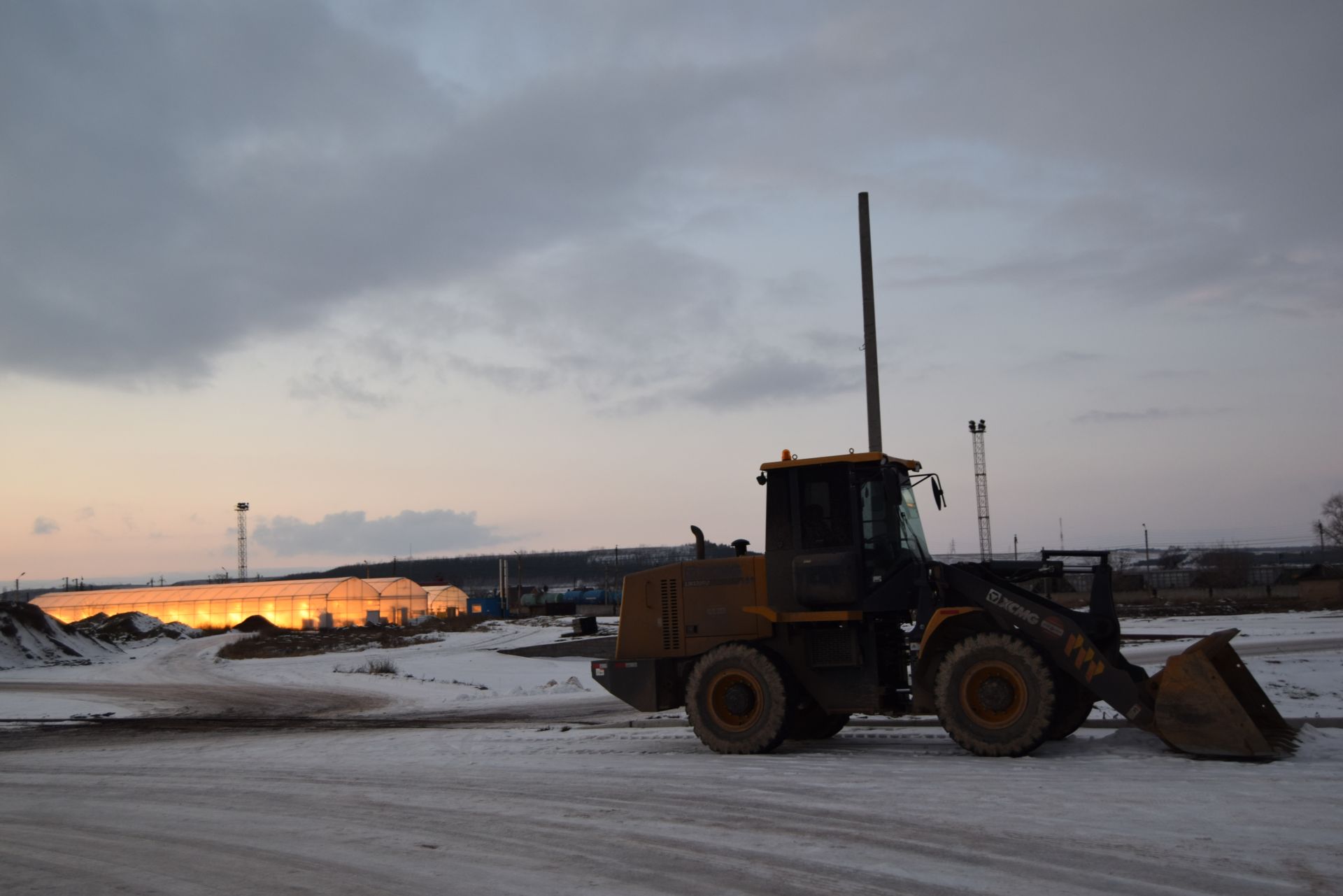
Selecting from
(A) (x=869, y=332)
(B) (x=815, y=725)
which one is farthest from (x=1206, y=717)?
(A) (x=869, y=332)

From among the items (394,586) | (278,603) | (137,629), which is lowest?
(137,629)

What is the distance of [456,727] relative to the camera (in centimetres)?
1591

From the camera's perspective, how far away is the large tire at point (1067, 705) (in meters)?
10.2

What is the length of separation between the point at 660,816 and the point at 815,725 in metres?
4.60

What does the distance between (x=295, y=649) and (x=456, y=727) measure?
1118 inches

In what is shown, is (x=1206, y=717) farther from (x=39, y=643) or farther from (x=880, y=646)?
(x=39, y=643)

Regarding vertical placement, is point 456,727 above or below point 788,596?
below

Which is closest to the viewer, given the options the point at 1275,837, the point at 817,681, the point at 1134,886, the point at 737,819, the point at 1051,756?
the point at 1134,886

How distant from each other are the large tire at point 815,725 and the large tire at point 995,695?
2.16 m

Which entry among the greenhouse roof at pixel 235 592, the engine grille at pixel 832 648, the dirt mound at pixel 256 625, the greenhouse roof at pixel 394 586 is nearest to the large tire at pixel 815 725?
the engine grille at pixel 832 648

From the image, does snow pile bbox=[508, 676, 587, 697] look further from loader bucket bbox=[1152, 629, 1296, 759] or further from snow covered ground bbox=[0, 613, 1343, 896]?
loader bucket bbox=[1152, 629, 1296, 759]

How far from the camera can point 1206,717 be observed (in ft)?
31.1

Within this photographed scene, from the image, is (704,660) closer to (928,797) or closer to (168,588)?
(928,797)

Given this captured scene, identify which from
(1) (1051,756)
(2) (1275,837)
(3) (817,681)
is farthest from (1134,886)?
(3) (817,681)
